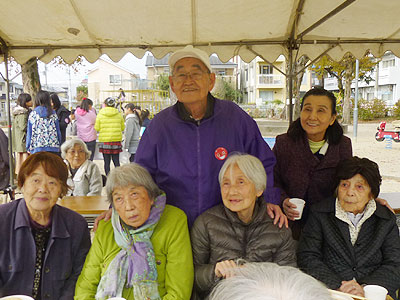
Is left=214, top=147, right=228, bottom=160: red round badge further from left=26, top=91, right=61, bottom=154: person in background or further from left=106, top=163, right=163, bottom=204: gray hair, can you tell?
left=26, top=91, right=61, bottom=154: person in background

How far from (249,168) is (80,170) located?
2.83 metres

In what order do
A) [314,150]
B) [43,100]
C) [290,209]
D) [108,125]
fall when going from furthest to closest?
[108,125], [43,100], [314,150], [290,209]

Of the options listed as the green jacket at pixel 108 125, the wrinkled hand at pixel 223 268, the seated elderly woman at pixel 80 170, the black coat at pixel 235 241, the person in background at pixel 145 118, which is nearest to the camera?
the wrinkled hand at pixel 223 268

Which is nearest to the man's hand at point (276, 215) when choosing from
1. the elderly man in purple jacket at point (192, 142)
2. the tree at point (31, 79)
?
the elderly man in purple jacket at point (192, 142)

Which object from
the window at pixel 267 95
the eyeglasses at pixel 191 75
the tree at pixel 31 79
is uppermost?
the window at pixel 267 95

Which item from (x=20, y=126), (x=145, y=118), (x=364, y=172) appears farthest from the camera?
(x=145, y=118)

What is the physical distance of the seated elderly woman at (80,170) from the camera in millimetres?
4195

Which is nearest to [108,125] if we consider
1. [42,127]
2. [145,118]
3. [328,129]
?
[42,127]

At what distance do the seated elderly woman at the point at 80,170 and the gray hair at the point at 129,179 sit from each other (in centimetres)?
239

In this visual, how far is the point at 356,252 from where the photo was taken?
2.20m

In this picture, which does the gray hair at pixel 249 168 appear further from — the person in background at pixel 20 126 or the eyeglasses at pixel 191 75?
the person in background at pixel 20 126

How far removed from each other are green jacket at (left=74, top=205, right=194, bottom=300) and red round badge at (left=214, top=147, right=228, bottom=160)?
1.55 ft

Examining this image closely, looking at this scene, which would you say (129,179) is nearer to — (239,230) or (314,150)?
(239,230)

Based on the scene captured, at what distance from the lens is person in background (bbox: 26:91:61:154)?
20.3 ft
